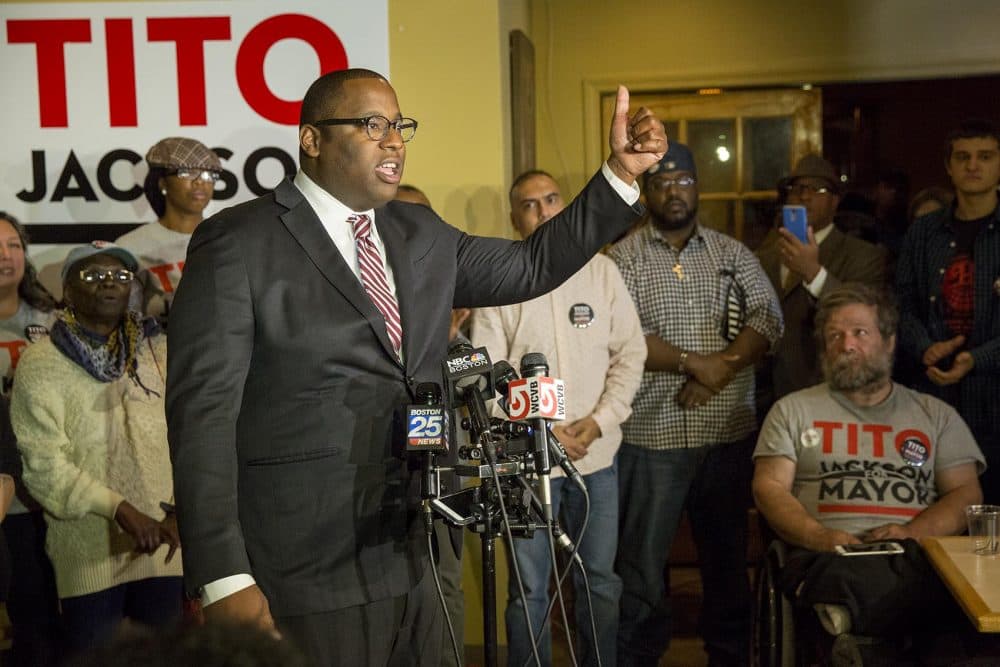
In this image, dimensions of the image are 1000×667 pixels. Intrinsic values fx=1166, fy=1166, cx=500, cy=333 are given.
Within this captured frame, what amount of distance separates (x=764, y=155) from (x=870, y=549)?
135 inches

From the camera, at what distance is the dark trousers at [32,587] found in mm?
3568

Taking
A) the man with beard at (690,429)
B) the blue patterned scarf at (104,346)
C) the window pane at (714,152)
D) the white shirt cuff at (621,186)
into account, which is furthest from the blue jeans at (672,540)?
the window pane at (714,152)

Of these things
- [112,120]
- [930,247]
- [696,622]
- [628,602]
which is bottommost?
[696,622]

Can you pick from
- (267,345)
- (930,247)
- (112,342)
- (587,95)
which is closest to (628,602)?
(930,247)

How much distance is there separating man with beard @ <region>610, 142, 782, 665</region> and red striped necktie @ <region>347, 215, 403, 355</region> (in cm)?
191

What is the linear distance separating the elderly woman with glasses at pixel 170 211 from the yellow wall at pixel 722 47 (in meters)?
2.46

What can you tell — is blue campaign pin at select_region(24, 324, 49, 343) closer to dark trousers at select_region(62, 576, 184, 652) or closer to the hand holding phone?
dark trousers at select_region(62, 576, 184, 652)

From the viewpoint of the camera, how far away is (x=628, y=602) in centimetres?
384

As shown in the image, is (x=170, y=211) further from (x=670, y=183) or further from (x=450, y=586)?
(x=670, y=183)

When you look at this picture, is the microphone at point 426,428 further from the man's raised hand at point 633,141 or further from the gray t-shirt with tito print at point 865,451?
the gray t-shirt with tito print at point 865,451

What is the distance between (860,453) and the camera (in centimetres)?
348

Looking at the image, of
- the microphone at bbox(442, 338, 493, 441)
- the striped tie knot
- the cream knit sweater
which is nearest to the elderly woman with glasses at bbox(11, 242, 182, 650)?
the cream knit sweater

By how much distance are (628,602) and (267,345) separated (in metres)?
2.20

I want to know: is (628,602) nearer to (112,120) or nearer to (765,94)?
(112,120)
